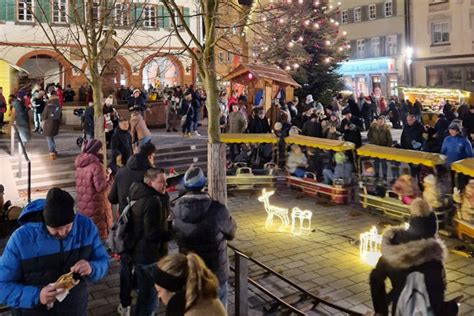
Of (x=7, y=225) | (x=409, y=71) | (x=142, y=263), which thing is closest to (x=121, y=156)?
(x=7, y=225)

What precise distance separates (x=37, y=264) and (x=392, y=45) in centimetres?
4367

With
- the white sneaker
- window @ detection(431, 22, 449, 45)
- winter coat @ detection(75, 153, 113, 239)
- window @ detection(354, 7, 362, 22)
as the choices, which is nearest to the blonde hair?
the white sneaker

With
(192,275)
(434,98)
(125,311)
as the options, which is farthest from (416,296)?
(434,98)

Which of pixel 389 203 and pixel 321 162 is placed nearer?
pixel 389 203

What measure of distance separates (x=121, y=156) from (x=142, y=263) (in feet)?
17.5

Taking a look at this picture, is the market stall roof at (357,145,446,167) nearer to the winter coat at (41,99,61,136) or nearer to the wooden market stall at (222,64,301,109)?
the wooden market stall at (222,64,301,109)

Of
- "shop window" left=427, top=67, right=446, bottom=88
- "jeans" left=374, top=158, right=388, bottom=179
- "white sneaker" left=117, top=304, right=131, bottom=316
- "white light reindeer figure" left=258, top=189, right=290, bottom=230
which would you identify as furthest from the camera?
"shop window" left=427, top=67, right=446, bottom=88

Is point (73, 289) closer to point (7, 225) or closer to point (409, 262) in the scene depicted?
point (409, 262)

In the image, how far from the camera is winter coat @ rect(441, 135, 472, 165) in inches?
455

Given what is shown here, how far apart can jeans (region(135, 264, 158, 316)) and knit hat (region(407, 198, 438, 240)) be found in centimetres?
283

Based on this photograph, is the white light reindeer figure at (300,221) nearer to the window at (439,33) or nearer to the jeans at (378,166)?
the jeans at (378,166)

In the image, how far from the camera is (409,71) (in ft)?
133

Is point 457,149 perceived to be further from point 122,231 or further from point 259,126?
point 122,231

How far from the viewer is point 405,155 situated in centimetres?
1102
